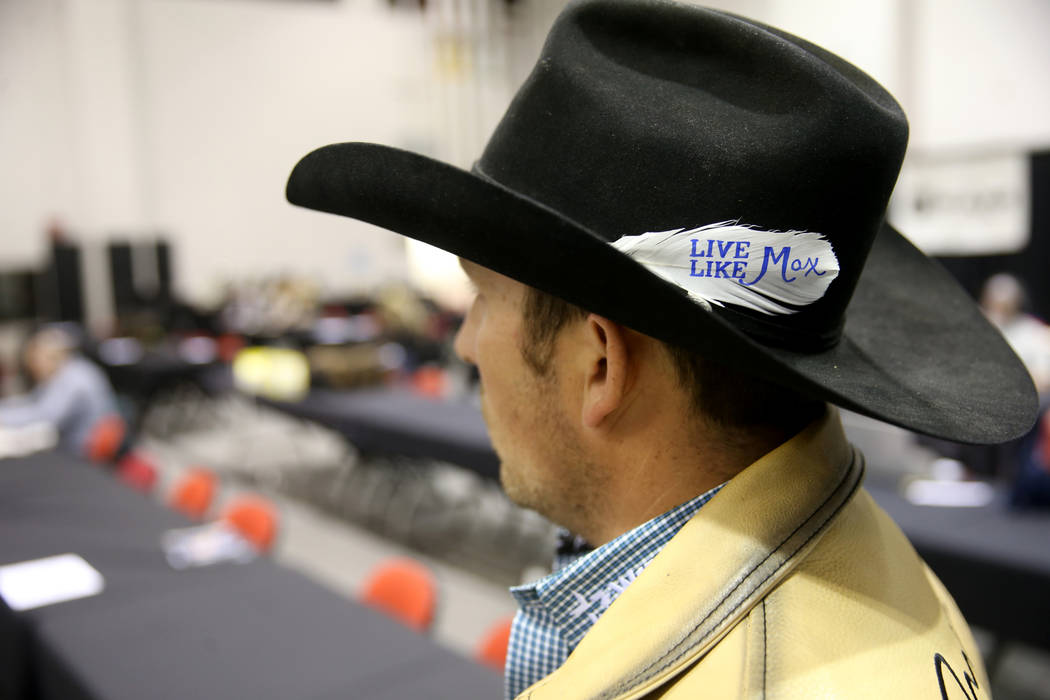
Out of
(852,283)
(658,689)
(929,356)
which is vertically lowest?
(658,689)

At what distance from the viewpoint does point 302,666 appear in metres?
1.93

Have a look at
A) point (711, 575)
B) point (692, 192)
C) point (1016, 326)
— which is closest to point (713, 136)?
point (692, 192)

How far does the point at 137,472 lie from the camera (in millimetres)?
4531

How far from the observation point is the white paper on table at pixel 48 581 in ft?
7.93

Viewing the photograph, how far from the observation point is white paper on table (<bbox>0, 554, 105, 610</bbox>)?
242 centimetres

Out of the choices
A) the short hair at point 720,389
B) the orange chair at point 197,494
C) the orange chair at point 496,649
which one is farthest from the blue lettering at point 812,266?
the orange chair at point 197,494

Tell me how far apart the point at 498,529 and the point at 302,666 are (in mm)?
3326

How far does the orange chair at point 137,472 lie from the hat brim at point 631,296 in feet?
13.3

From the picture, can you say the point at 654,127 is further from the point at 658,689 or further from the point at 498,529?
the point at 498,529

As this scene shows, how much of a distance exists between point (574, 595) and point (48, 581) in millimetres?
2396

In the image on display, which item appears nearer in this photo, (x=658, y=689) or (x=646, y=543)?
(x=658, y=689)

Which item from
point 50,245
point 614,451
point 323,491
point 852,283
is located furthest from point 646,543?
point 50,245

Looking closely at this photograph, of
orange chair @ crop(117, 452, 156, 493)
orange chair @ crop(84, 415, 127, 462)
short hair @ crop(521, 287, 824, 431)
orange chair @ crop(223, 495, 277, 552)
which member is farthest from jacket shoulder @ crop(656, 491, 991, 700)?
orange chair @ crop(84, 415, 127, 462)

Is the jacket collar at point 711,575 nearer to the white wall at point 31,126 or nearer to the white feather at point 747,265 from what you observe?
the white feather at point 747,265
